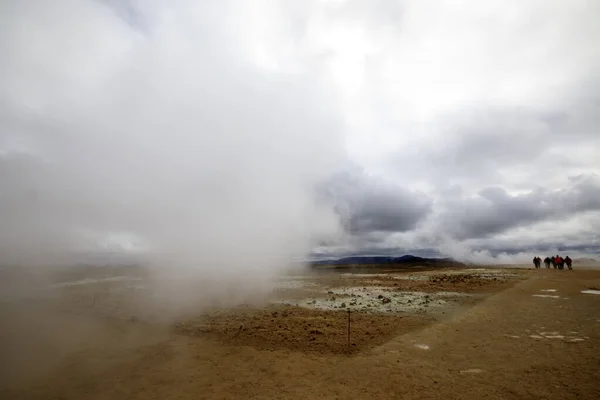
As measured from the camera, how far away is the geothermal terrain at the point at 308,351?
8.53 metres

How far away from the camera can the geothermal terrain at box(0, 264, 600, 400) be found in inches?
336

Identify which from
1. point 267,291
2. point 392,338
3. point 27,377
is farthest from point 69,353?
point 267,291

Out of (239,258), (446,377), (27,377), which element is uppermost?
(239,258)

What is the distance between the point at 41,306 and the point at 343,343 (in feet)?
77.4

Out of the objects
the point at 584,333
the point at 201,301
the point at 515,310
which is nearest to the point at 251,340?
the point at 201,301

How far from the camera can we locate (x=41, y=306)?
903 inches

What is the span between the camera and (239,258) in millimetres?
33281

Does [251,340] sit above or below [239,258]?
below

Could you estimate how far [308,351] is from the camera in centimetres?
1152

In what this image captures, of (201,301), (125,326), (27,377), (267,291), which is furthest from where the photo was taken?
(267,291)

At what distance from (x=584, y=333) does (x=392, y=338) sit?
7547 mm

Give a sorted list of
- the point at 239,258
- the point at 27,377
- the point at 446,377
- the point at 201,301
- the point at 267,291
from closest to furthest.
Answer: the point at 446,377
the point at 27,377
the point at 201,301
the point at 267,291
the point at 239,258

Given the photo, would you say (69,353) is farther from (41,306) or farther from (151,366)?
(41,306)

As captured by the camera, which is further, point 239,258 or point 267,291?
point 239,258
